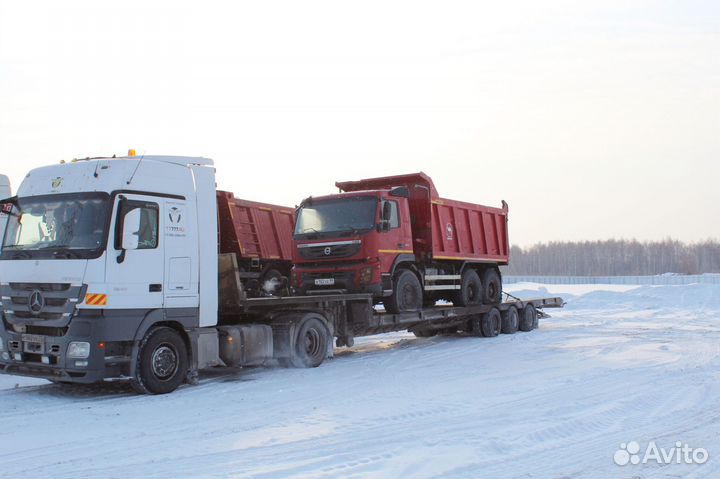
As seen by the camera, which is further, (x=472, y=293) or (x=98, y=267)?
(x=472, y=293)

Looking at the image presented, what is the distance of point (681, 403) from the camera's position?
877cm

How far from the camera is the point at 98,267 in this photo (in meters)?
9.49

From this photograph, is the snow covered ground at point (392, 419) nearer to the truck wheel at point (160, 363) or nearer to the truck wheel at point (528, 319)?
the truck wheel at point (160, 363)

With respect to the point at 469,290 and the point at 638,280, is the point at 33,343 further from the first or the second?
the point at 638,280

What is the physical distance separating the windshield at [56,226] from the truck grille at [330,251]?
18.1 ft

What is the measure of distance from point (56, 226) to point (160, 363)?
7.84ft

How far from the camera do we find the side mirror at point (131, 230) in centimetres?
962

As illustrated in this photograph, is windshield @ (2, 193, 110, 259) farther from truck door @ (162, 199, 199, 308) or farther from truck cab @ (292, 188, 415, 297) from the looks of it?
truck cab @ (292, 188, 415, 297)

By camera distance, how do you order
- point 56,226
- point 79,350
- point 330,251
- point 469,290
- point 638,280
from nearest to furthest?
1. point 79,350
2. point 56,226
3. point 330,251
4. point 469,290
5. point 638,280

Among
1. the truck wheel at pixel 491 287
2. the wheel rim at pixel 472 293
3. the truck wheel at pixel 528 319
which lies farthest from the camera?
the truck wheel at pixel 528 319

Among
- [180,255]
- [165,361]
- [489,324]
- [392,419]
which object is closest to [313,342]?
[165,361]

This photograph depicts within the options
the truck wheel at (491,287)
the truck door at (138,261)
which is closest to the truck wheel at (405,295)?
the truck wheel at (491,287)

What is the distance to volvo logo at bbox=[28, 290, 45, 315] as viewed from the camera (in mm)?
9594

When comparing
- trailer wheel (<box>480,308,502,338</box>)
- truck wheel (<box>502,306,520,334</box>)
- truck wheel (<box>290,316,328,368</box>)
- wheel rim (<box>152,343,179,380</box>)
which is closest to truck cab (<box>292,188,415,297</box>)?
truck wheel (<box>290,316,328,368</box>)
